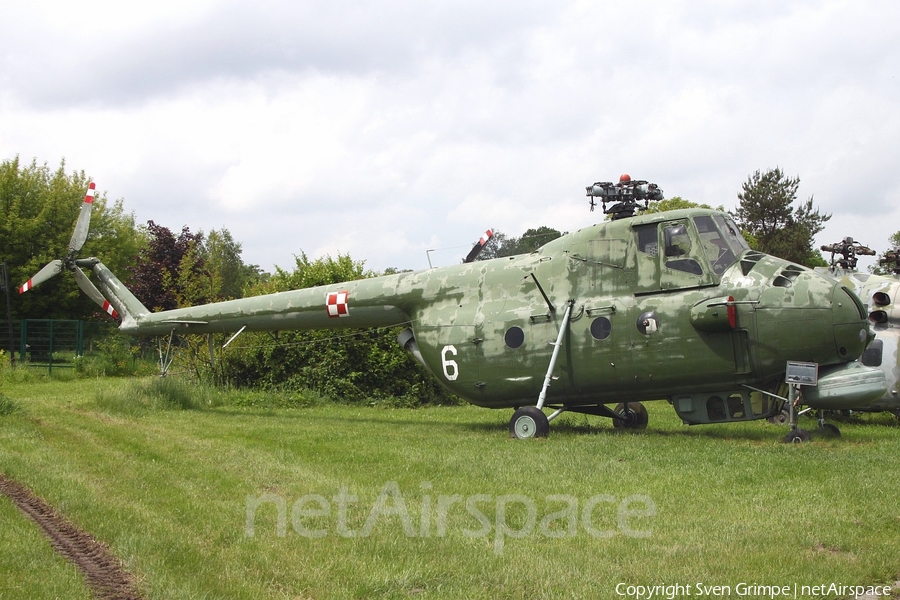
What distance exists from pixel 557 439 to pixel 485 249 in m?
5.16

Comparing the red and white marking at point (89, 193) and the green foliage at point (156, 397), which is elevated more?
the red and white marking at point (89, 193)

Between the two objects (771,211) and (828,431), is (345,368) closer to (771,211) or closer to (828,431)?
(828,431)

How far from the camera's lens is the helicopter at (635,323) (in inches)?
480

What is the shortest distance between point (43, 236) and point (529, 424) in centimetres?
3284

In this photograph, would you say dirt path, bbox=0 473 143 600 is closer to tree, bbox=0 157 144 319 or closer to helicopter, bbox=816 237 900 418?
helicopter, bbox=816 237 900 418

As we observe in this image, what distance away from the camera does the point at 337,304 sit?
16.3 meters

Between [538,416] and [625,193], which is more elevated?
[625,193]

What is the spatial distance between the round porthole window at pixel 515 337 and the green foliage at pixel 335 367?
336 inches

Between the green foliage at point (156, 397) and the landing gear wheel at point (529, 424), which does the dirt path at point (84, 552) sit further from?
the green foliage at point (156, 397)

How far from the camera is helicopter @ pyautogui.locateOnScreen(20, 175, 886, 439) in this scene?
12.2 meters

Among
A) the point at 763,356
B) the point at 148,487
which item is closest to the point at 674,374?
the point at 763,356

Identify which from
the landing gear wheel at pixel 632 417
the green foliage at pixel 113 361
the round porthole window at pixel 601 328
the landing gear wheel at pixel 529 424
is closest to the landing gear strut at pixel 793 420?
the round porthole window at pixel 601 328

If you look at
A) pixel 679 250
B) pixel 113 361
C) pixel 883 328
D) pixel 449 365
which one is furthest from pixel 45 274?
pixel 883 328

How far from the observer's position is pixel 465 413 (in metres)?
19.7
